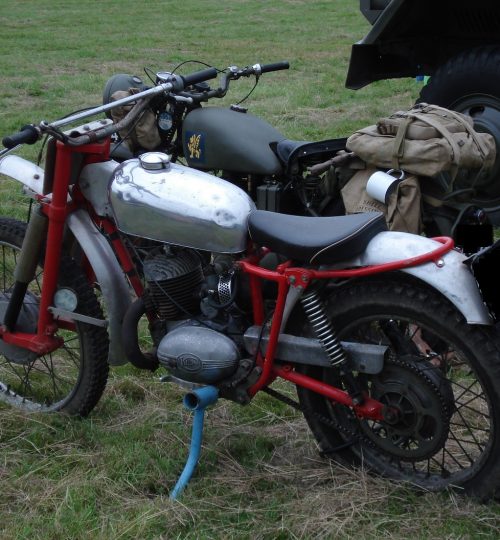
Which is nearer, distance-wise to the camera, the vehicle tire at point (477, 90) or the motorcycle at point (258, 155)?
the motorcycle at point (258, 155)

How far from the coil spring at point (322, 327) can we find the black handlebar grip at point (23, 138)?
3.31 feet

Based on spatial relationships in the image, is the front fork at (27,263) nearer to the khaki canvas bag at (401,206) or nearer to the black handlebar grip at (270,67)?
the black handlebar grip at (270,67)

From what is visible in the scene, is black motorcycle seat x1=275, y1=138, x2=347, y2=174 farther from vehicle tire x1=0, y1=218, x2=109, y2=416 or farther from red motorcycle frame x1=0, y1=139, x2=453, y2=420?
vehicle tire x1=0, y1=218, x2=109, y2=416

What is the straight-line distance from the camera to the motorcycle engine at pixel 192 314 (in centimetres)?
294

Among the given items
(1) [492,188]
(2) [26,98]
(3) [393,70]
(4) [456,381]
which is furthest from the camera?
(2) [26,98]

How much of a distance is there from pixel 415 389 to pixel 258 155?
58.2 inches

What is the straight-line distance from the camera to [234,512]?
2844 mm

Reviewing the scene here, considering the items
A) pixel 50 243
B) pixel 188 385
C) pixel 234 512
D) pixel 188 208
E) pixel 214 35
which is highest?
pixel 188 208

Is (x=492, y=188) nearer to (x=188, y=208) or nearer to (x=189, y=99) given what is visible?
(x=189, y=99)

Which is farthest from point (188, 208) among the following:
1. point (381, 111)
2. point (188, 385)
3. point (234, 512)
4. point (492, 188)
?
point (381, 111)

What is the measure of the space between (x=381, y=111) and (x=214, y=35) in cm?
739

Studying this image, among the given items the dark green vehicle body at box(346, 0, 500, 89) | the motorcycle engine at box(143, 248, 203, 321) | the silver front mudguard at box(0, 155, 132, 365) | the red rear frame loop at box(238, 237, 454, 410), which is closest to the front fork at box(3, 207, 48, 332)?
the silver front mudguard at box(0, 155, 132, 365)

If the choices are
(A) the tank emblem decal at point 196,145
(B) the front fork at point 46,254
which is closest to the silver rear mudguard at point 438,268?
(B) the front fork at point 46,254

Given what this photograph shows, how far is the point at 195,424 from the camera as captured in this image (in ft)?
9.87
